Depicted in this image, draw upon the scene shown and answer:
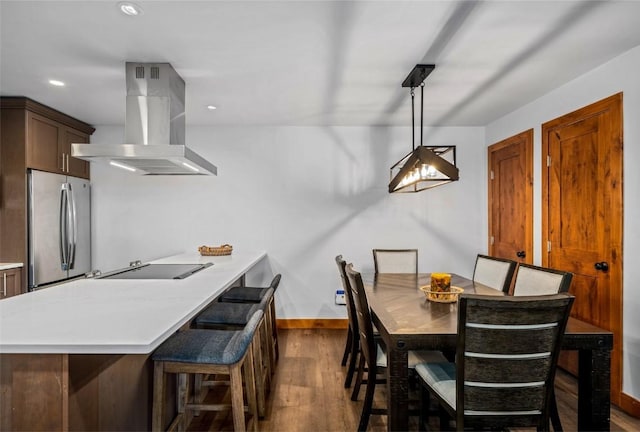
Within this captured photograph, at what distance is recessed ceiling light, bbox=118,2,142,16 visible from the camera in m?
1.84

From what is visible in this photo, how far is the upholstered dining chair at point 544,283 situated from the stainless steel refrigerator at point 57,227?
4057 millimetres

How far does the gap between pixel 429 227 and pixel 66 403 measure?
3835 millimetres

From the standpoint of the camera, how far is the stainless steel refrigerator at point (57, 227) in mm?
3318

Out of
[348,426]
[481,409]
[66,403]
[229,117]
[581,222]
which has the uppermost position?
[229,117]

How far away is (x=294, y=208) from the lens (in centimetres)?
429

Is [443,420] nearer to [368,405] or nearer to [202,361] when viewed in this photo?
[368,405]

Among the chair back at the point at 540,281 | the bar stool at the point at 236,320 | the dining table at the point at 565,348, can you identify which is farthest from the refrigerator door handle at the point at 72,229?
the chair back at the point at 540,281

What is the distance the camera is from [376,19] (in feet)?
6.48

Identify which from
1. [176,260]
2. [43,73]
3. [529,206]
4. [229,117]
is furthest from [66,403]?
[529,206]

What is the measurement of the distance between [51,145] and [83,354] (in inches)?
124

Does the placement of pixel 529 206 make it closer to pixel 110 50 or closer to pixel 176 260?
pixel 176 260

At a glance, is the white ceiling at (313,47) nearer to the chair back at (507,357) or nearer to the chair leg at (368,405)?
the chair back at (507,357)

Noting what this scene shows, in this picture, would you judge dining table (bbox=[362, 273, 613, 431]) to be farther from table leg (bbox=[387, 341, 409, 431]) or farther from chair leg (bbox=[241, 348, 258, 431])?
chair leg (bbox=[241, 348, 258, 431])

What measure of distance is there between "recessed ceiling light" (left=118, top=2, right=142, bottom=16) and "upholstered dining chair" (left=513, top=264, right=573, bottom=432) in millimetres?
2727
